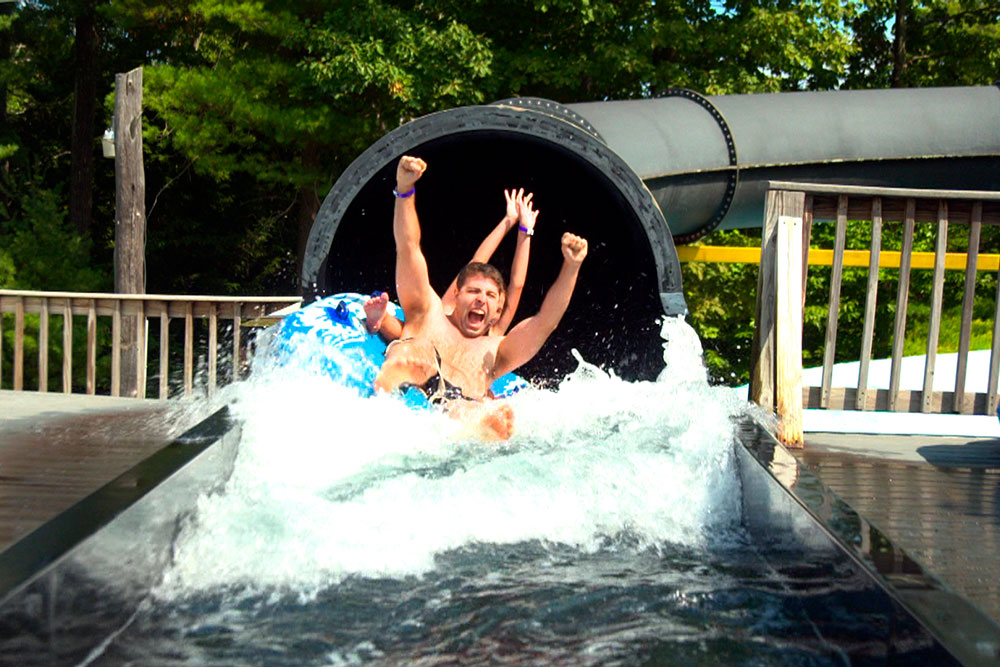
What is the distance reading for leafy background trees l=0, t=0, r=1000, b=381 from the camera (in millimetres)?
13297

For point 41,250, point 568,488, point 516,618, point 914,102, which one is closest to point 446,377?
point 568,488

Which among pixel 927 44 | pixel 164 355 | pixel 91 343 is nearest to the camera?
pixel 164 355

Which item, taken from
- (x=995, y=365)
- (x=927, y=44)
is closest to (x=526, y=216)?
(x=995, y=365)

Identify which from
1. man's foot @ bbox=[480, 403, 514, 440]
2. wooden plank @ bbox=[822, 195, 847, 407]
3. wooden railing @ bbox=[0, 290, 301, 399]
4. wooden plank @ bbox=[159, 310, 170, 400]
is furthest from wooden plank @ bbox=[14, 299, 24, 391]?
wooden plank @ bbox=[822, 195, 847, 407]

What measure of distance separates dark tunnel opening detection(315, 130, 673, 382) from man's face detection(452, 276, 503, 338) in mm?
1247

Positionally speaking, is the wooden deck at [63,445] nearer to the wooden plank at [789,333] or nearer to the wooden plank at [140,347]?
the wooden plank at [140,347]

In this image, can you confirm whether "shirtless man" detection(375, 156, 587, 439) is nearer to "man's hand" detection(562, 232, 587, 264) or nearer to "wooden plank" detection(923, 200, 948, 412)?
"man's hand" detection(562, 232, 587, 264)

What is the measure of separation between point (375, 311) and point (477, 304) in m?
0.68

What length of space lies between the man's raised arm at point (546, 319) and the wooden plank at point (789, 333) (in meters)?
1.02

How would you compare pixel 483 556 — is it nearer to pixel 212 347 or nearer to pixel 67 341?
pixel 212 347

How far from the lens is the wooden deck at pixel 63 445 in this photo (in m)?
3.88

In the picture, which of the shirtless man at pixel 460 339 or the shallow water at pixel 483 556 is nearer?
the shallow water at pixel 483 556

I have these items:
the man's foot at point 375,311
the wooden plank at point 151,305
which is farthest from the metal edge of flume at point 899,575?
the wooden plank at point 151,305

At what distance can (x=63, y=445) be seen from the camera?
17.3 ft
